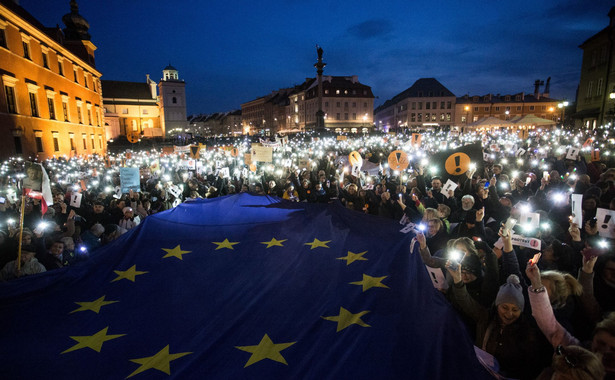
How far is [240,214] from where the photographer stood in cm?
658

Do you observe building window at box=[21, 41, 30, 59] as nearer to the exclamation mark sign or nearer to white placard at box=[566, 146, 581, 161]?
the exclamation mark sign

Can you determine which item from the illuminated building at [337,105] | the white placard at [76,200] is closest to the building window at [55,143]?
the white placard at [76,200]

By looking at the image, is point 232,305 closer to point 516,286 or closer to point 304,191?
point 516,286

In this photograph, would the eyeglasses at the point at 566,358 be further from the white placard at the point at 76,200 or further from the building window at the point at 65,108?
the building window at the point at 65,108

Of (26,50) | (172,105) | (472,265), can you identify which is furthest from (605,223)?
(172,105)

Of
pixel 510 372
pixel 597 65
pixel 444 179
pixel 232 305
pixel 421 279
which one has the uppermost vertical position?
pixel 597 65

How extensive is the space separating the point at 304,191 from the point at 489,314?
7933 mm

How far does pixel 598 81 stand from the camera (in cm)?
3634

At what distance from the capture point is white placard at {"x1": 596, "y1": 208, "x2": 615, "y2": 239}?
16.1 ft

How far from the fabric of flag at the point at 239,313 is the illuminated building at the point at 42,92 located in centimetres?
2679

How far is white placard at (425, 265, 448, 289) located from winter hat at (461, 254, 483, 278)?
264 mm

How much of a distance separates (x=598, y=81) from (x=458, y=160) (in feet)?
136

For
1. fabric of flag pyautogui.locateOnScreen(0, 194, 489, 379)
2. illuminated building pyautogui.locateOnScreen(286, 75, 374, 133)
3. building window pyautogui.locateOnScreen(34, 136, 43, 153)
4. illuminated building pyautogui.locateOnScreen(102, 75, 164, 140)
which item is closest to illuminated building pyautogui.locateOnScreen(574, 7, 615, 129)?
fabric of flag pyautogui.locateOnScreen(0, 194, 489, 379)

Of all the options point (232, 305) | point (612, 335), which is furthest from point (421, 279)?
point (232, 305)
